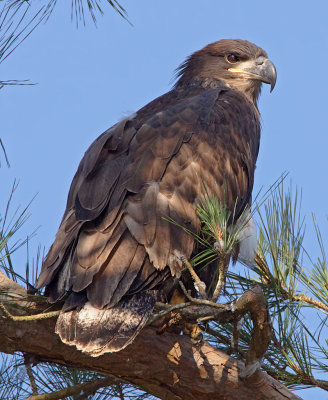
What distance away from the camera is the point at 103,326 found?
3.56 meters

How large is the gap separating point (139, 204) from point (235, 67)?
8.94 ft

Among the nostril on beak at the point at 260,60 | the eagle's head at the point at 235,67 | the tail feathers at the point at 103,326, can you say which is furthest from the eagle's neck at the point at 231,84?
the tail feathers at the point at 103,326

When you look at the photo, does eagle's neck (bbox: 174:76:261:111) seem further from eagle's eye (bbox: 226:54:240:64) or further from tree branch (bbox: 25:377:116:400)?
tree branch (bbox: 25:377:116:400)

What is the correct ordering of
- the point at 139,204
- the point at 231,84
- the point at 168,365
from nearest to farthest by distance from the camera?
the point at 168,365, the point at 139,204, the point at 231,84

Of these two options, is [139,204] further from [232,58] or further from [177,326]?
[232,58]

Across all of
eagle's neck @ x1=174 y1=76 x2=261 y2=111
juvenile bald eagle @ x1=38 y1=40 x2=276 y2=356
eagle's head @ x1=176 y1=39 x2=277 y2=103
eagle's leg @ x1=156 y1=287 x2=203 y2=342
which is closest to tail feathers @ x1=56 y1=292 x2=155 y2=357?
juvenile bald eagle @ x1=38 y1=40 x2=276 y2=356

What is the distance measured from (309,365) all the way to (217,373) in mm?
498

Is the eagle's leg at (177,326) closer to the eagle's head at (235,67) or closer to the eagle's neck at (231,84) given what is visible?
the eagle's neck at (231,84)

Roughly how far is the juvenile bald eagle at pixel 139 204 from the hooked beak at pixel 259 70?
0.89 metres

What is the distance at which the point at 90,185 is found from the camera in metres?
4.37

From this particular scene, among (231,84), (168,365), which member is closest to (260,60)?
(231,84)

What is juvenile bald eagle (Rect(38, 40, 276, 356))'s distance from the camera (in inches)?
144

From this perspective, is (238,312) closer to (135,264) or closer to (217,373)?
(217,373)

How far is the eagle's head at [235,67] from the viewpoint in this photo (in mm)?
6285
